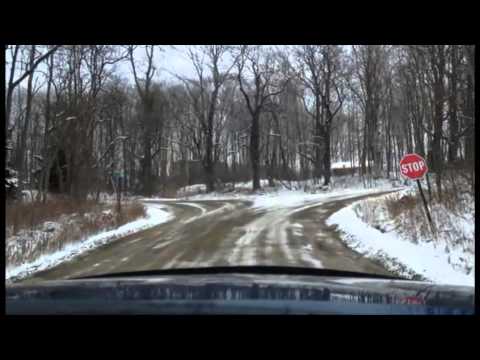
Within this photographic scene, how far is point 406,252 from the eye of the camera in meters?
10.4

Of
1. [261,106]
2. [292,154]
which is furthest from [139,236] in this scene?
[292,154]

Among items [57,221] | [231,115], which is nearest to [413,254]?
[57,221]

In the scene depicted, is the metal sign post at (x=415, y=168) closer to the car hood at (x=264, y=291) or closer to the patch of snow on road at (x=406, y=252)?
the patch of snow on road at (x=406, y=252)

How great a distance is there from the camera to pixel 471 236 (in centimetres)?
966

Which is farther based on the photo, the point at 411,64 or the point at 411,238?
the point at 411,64

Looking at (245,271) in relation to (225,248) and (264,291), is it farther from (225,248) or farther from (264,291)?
(225,248)

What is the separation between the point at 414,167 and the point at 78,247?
9602 mm

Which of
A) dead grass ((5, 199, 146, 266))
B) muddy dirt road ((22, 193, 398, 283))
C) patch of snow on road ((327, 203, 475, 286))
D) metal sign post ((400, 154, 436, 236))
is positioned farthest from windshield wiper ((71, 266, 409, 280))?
dead grass ((5, 199, 146, 266))

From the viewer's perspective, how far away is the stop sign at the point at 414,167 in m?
11.0

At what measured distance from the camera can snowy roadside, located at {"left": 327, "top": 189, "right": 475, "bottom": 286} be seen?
8.30 meters

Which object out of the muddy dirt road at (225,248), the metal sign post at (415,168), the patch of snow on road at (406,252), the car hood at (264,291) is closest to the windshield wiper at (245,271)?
the car hood at (264,291)

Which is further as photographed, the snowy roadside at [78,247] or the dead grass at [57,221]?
the dead grass at [57,221]
